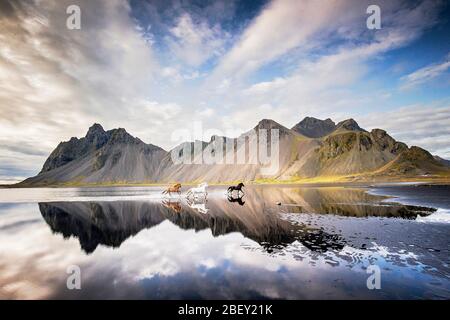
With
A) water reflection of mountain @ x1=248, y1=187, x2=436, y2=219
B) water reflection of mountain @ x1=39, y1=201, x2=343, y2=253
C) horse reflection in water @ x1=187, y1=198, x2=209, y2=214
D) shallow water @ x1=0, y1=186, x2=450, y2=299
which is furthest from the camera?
horse reflection in water @ x1=187, y1=198, x2=209, y2=214

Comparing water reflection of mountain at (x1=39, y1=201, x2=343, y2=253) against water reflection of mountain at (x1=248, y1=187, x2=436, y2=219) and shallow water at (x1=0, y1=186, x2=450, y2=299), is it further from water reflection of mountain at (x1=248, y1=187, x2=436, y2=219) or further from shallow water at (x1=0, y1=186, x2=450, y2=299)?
water reflection of mountain at (x1=248, y1=187, x2=436, y2=219)

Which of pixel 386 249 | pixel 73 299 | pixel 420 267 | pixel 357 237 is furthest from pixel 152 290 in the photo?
pixel 357 237

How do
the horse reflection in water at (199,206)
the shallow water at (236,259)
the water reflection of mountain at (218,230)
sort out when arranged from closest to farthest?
the shallow water at (236,259) < the water reflection of mountain at (218,230) < the horse reflection in water at (199,206)

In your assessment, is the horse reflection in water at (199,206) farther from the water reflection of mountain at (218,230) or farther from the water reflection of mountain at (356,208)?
the water reflection of mountain at (356,208)

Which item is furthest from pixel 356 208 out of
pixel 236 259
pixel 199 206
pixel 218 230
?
pixel 236 259

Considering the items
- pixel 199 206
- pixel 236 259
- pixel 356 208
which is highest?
pixel 356 208

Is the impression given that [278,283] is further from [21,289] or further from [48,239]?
[48,239]

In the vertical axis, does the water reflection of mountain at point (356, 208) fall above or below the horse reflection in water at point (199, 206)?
above

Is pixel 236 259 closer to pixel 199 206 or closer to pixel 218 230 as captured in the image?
pixel 218 230

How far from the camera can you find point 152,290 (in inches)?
398

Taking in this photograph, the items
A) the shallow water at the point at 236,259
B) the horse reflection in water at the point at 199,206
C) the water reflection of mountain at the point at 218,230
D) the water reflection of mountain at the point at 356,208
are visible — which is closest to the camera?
the shallow water at the point at 236,259

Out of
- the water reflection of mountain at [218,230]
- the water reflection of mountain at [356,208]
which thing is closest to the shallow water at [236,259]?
the water reflection of mountain at [218,230]

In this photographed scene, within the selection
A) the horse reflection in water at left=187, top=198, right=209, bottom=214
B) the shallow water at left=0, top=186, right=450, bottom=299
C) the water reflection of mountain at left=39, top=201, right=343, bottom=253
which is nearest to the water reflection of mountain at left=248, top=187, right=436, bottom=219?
the shallow water at left=0, top=186, right=450, bottom=299
